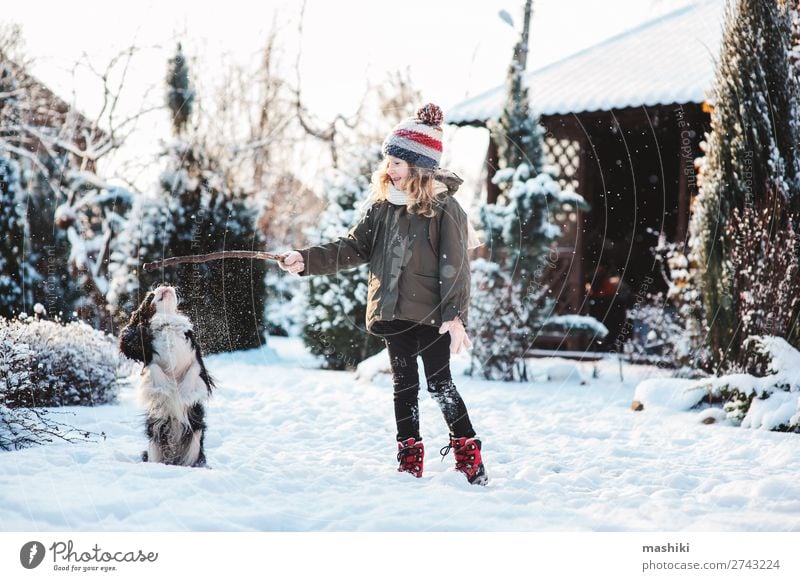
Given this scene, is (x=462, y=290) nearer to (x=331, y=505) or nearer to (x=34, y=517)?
(x=331, y=505)

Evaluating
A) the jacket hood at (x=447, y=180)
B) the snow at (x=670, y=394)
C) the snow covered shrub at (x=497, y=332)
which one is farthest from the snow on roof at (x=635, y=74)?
the jacket hood at (x=447, y=180)

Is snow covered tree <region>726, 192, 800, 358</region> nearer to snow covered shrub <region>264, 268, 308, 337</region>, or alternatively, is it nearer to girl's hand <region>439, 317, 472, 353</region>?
girl's hand <region>439, 317, 472, 353</region>

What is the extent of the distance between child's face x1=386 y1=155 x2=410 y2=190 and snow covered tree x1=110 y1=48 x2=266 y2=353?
8.66ft

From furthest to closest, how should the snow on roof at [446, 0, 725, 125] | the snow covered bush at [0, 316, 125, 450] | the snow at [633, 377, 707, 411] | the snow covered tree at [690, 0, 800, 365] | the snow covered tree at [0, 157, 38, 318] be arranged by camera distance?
1. the snow on roof at [446, 0, 725, 125]
2. the snow covered tree at [0, 157, 38, 318]
3. the snow at [633, 377, 707, 411]
4. the snow covered tree at [690, 0, 800, 365]
5. the snow covered bush at [0, 316, 125, 450]

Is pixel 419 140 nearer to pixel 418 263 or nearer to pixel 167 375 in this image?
pixel 418 263

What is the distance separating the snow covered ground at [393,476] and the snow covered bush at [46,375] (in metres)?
0.16

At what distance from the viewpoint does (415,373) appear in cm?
287

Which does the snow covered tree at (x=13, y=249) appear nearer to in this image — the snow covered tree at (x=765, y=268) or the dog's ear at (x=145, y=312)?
the dog's ear at (x=145, y=312)

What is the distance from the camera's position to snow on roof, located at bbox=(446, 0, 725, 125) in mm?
6801
